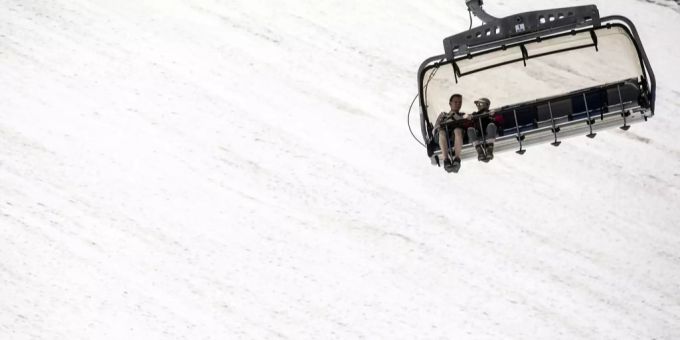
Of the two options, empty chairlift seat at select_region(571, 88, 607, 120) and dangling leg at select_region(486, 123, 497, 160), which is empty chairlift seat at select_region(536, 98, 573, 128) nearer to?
empty chairlift seat at select_region(571, 88, 607, 120)

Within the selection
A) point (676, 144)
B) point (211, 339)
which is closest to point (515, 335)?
point (676, 144)

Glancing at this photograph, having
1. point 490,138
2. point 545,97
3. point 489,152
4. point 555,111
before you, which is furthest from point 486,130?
point 545,97

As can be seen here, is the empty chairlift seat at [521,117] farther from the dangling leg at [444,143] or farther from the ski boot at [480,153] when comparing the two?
the dangling leg at [444,143]

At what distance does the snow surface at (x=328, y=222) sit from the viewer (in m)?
17.2

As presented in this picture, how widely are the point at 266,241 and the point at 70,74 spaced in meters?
5.68

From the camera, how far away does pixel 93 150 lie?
17891 millimetres

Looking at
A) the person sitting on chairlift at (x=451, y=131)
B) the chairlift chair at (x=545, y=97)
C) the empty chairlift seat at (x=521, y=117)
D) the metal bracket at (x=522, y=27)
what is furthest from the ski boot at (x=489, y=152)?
the metal bracket at (x=522, y=27)

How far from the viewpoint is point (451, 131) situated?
40.2 ft

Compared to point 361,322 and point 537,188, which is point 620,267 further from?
point 361,322

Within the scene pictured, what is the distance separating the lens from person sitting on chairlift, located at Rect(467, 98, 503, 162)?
1185 cm

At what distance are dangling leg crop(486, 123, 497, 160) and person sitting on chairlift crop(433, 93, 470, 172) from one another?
391mm

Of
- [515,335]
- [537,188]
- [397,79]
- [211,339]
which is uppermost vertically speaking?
[397,79]

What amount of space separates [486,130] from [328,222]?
602cm

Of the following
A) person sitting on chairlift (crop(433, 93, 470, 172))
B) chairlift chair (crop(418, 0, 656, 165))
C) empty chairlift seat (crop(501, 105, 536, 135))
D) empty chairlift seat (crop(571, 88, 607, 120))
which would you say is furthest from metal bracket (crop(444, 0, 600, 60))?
empty chairlift seat (crop(501, 105, 536, 135))
